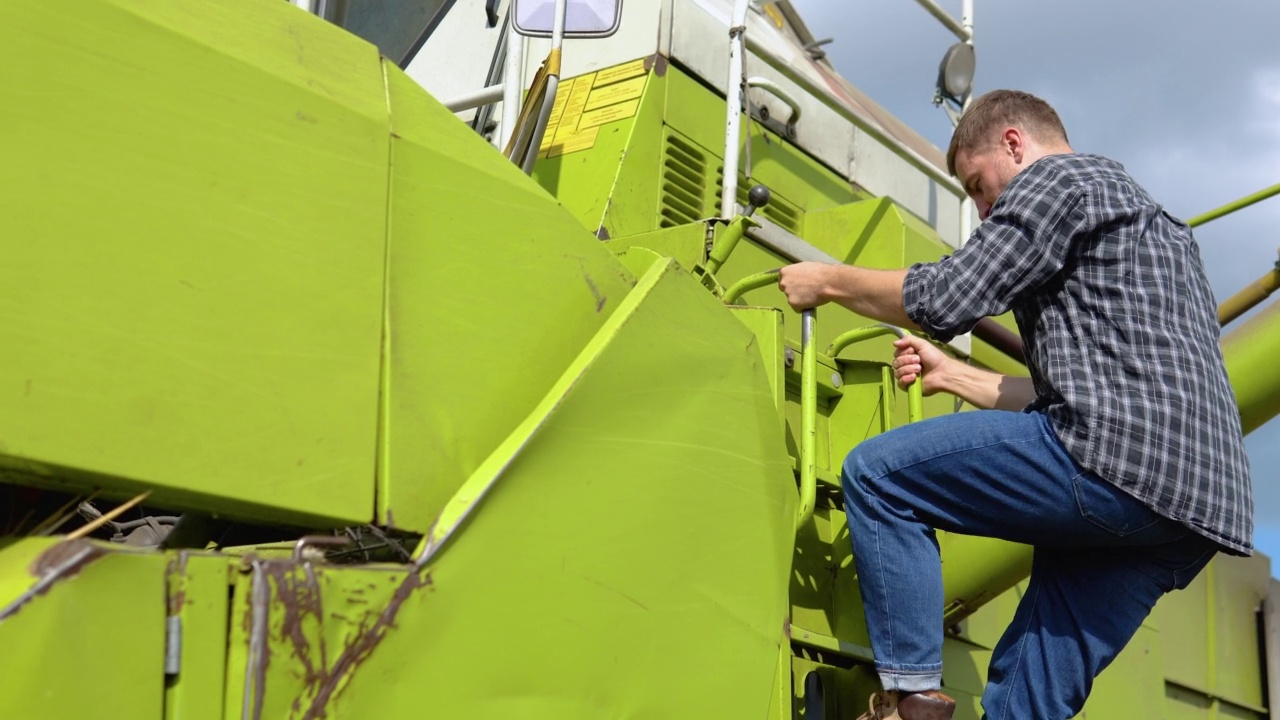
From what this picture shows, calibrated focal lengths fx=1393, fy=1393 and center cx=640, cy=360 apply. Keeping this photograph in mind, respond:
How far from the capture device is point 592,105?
3984 mm

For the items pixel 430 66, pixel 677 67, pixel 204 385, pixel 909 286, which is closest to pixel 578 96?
pixel 677 67

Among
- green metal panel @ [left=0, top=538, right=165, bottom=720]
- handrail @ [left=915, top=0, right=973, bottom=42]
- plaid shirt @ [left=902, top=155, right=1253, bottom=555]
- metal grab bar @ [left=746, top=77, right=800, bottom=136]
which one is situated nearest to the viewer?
green metal panel @ [left=0, top=538, right=165, bottom=720]

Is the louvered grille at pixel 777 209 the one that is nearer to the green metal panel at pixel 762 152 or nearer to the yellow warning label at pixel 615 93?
the green metal panel at pixel 762 152

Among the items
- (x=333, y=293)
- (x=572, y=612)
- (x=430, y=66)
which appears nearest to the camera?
(x=333, y=293)

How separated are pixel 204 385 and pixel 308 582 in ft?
0.90

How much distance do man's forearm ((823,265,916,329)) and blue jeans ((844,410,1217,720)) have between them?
0.22 m

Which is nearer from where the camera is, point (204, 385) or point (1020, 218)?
point (204, 385)

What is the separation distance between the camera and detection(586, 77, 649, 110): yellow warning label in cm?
387

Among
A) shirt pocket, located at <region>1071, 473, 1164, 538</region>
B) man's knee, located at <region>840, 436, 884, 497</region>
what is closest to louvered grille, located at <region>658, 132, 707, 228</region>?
man's knee, located at <region>840, 436, 884, 497</region>

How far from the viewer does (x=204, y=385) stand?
5.57 ft

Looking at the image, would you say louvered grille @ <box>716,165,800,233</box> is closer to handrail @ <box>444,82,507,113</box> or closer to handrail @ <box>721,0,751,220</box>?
handrail @ <box>721,0,751,220</box>

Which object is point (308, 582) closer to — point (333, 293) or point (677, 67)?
point (333, 293)

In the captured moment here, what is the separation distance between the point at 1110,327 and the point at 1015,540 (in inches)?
17.4

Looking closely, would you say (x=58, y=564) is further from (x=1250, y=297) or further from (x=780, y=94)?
(x=1250, y=297)
